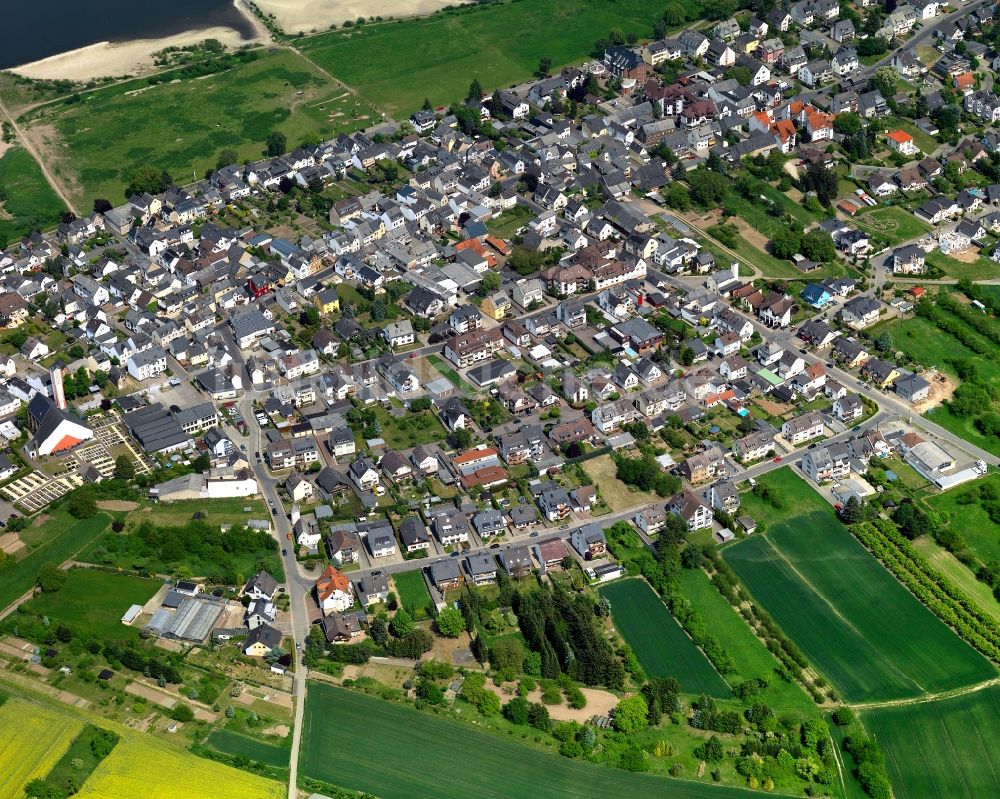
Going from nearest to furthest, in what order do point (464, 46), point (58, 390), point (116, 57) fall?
point (58, 390)
point (464, 46)
point (116, 57)

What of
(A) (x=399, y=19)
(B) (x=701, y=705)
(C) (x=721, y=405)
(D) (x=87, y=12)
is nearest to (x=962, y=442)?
(C) (x=721, y=405)

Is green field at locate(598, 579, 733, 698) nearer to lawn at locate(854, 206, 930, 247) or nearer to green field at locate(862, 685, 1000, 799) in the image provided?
green field at locate(862, 685, 1000, 799)

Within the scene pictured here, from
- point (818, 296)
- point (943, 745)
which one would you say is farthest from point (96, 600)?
point (818, 296)

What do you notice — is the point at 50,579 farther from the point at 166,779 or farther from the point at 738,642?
the point at 738,642

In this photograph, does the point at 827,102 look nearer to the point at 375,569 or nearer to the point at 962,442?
the point at 962,442

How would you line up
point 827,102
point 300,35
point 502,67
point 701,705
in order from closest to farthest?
point 701,705 → point 827,102 → point 502,67 → point 300,35

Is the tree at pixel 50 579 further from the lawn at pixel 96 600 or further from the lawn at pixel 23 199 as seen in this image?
the lawn at pixel 23 199

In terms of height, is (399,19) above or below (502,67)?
above
